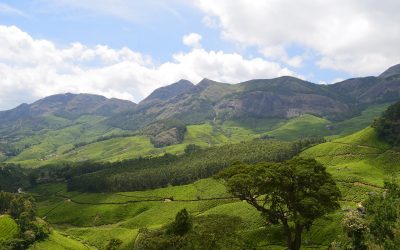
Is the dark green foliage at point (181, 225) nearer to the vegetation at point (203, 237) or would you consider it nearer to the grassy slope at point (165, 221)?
the vegetation at point (203, 237)

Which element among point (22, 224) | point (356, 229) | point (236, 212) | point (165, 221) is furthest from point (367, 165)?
point (22, 224)

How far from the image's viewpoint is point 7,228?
140 m

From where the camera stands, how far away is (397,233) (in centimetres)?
6266

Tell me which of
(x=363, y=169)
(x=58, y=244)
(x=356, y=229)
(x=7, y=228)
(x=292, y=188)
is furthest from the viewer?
(x=363, y=169)

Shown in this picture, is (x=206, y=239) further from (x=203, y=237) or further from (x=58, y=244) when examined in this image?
(x=58, y=244)

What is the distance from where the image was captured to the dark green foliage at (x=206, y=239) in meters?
70.2

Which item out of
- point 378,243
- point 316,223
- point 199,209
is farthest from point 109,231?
point 378,243

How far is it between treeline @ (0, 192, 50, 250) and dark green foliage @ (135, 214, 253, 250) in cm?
6490

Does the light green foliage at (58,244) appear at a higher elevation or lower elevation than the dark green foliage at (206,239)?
lower

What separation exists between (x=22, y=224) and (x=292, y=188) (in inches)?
4223

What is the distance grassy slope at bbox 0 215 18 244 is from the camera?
13500cm

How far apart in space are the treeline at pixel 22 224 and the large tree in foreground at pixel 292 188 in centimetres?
8191

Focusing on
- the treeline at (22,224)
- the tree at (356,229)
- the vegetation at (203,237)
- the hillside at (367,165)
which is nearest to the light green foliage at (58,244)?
the treeline at (22,224)

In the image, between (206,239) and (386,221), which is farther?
(206,239)
